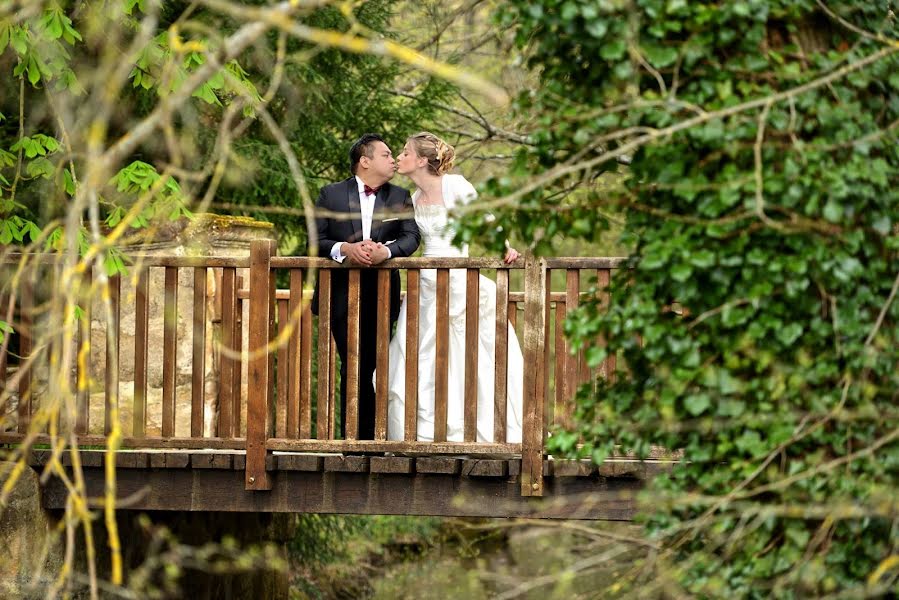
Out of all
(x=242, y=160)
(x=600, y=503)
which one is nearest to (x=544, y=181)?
(x=600, y=503)

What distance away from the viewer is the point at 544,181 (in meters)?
4.32

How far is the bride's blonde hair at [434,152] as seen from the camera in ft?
24.0

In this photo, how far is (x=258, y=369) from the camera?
6926 mm

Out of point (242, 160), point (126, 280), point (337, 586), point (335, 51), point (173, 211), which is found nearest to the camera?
point (173, 211)

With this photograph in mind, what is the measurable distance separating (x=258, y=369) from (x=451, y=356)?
112cm

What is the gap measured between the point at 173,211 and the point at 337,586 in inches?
252

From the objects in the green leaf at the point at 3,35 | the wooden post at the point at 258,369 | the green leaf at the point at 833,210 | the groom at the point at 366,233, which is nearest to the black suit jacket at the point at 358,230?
the groom at the point at 366,233

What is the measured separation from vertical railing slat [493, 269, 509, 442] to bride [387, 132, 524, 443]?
1.14 feet

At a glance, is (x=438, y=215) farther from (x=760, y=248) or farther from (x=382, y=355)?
(x=760, y=248)

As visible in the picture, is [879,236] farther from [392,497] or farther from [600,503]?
[392,497]

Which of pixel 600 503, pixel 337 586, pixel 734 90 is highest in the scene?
pixel 734 90

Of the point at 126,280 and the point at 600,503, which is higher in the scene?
the point at 126,280

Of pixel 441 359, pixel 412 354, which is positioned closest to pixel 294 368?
pixel 412 354

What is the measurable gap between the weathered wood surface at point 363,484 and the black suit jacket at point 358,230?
91 cm
